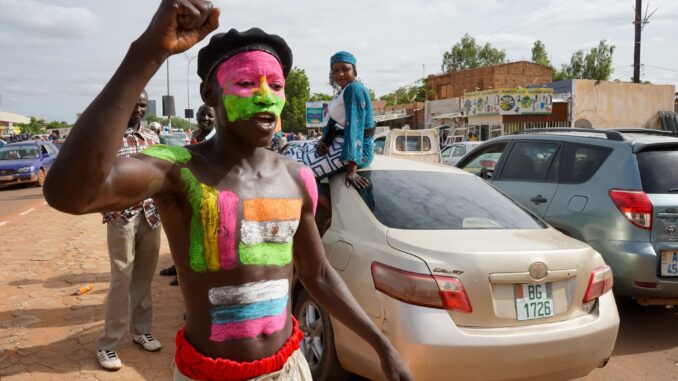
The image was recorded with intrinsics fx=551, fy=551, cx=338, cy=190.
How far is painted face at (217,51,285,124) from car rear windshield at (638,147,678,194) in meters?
4.07

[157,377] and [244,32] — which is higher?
[244,32]

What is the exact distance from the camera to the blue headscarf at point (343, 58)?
4.32 metres

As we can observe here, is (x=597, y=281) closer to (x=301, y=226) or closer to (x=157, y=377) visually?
(x=301, y=226)

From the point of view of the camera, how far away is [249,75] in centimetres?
173

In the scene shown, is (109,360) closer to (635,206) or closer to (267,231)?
(267,231)

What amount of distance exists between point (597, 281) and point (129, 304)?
3311 mm

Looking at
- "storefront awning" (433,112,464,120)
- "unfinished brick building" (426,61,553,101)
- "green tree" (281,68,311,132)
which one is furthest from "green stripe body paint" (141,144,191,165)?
"green tree" (281,68,311,132)

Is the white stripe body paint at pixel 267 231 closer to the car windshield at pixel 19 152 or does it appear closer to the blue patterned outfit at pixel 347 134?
the blue patterned outfit at pixel 347 134

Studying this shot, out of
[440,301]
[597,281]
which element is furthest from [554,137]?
[440,301]

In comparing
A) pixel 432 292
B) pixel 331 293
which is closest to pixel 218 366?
pixel 331 293

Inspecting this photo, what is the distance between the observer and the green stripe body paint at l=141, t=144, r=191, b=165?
160cm

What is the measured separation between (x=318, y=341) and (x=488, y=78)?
144ft

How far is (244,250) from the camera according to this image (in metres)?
1.66

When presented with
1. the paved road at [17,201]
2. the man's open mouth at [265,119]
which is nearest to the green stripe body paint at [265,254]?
the man's open mouth at [265,119]
